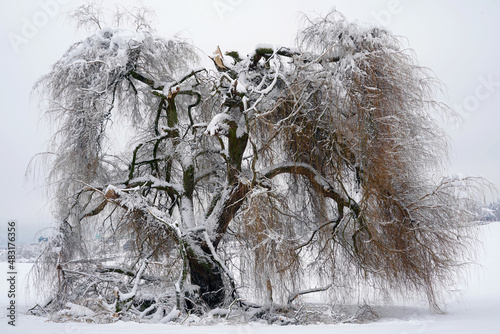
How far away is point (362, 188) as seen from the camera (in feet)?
19.3

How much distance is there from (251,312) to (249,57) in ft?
12.9

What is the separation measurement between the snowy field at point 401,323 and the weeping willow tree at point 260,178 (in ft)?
1.61

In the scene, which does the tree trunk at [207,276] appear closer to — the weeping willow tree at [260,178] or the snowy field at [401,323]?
the weeping willow tree at [260,178]

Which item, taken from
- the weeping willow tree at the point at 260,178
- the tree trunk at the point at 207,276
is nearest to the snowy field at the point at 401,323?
the weeping willow tree at the point at 260,178

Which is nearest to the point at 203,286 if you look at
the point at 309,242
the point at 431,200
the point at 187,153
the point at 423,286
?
the point at 309,242

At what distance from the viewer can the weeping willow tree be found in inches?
226

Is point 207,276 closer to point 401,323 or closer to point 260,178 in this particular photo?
point 260,178

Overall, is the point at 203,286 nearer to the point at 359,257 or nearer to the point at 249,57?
the point at 359,257

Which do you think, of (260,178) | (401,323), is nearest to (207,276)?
(260,178)

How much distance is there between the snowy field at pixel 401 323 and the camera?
3154 millimetres

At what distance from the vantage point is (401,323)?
13.6ft

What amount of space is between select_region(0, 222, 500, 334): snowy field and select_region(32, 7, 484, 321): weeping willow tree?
490 millimetres

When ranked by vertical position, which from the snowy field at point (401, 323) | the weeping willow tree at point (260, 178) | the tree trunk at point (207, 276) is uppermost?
the weeping willow tree at point (260, 178)

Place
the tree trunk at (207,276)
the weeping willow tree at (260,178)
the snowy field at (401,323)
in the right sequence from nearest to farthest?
the snowy field at (401,323) → the weeping willow tree at (260,178) → the tree trunk at (207,276)
